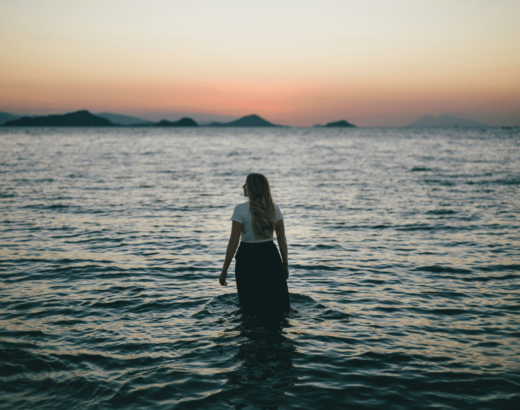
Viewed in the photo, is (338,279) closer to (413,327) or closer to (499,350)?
(413,327)

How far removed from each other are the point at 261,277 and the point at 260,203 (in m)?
1.61

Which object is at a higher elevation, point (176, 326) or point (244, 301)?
point (244, 301)

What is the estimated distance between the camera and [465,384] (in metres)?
6.28

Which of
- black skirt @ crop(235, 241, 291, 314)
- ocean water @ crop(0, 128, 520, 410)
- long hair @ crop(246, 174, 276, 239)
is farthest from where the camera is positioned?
black skirt @ crop(235, 241, 291, 314)

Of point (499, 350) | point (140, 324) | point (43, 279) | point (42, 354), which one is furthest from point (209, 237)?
point (499, 350)

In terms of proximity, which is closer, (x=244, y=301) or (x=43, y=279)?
(x=244, y=301)

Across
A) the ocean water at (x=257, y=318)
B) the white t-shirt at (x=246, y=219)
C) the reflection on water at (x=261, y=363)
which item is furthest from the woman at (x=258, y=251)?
the ocean water at (x=257, y=318)

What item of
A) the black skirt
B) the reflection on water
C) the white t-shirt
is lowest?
the reflection on water

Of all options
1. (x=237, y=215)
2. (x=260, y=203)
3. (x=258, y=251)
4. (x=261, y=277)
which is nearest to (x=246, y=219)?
(x=237, y=215)

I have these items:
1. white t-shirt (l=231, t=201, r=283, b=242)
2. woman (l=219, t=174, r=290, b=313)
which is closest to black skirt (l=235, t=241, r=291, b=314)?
woman (l=219, t=174, r=290, b=313)

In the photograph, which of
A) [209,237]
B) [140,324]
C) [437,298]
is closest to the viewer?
[140,324]

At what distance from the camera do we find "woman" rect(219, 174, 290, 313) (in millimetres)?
7453

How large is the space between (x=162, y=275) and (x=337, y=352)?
20.8 feet

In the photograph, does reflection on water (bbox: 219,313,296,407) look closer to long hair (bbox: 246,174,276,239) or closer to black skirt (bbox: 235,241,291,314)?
black skirt (bbox: 235,241,291,314)
